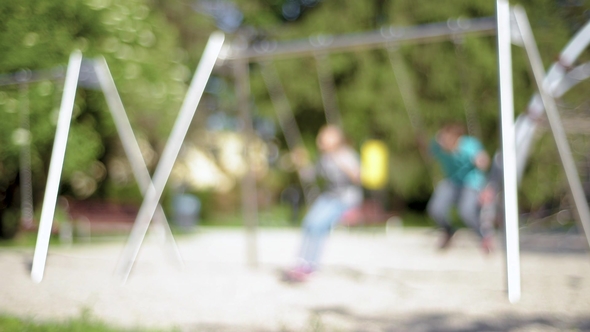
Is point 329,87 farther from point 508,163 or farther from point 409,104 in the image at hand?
point 508,163

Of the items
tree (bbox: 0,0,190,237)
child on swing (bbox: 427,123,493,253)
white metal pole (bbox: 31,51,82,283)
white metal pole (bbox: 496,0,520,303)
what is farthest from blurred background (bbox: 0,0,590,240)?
white metal pole (bbox: 496,0,520,303)

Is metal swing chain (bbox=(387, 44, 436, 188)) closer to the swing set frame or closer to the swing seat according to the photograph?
the swing seat

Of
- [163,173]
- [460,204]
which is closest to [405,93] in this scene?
[460,204]

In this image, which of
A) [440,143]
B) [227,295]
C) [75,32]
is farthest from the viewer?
[75,32]

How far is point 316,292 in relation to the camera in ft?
17.5

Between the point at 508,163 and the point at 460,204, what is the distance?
368 cm

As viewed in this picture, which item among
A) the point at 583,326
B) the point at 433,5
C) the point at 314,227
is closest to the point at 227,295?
the point at 314,227

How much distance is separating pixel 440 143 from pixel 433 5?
10585mm

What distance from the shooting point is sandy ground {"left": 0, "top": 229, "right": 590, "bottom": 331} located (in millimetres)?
4004

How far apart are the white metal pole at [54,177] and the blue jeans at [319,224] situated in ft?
7.19

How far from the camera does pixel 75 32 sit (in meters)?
9.09

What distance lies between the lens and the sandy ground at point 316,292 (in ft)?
13.1

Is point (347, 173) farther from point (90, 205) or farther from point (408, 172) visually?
point (408, 172)

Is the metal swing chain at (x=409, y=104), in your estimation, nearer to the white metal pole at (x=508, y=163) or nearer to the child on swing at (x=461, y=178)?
the child on swing at (x=461, y=178)
